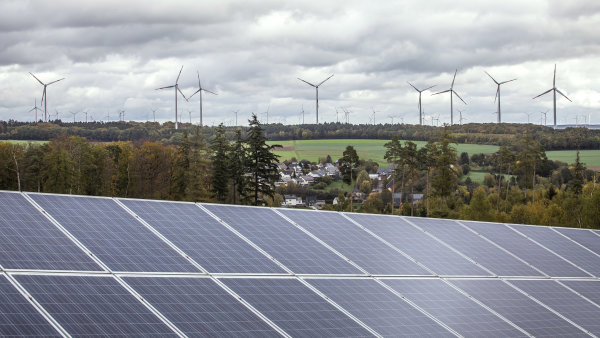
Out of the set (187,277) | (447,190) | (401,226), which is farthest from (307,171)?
(187,277)

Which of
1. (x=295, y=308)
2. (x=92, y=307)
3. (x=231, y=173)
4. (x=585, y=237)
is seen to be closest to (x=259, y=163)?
(x=231, y=173)

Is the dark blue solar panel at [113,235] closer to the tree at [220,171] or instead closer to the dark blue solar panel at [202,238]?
the dark blue solar panel at [202,238]

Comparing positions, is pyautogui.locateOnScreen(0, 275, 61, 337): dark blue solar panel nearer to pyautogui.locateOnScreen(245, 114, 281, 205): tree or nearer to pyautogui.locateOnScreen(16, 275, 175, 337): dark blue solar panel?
pyautogui.locateOnScreen(16, 275, 175, 337): dark blue solar panel

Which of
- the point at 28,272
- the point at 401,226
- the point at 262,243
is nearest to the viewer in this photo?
the point at 28,272

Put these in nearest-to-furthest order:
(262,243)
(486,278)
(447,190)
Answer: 1. (262,243)
2. (486,278)
3. (447,190)

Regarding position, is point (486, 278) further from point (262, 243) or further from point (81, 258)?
point (81, 258)

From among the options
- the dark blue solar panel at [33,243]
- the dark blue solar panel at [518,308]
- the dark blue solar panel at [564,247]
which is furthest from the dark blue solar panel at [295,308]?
the dark blue solar panel at [564,247]

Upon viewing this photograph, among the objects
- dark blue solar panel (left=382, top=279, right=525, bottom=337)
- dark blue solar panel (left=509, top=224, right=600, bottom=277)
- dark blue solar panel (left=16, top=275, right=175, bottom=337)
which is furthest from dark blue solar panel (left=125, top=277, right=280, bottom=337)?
dark blue solar panel (left=509, top=224, right=600, bottom=277)
